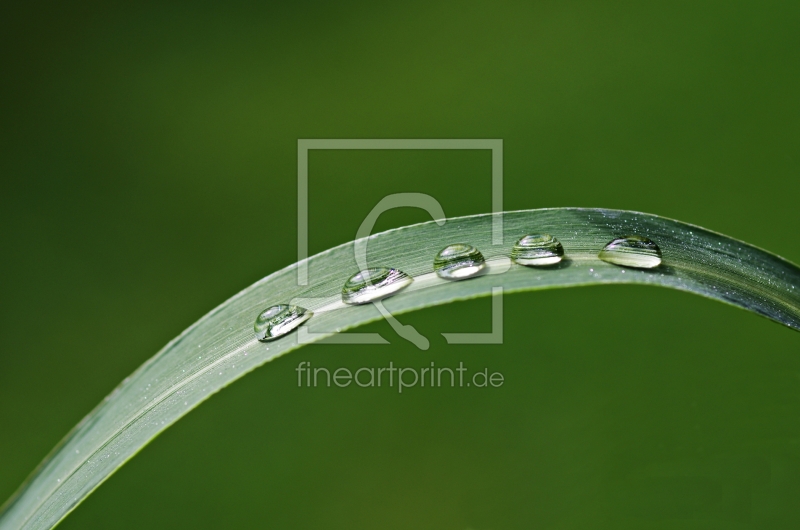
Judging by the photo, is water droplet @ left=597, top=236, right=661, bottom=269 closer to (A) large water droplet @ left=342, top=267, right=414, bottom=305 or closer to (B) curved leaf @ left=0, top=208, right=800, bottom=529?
(B) curved leaf @ left=0, top=208, right=800, bottom=529

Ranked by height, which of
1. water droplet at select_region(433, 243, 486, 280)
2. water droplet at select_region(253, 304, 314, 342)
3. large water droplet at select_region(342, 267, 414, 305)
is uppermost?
water droplet at select_region(433, 243, 486, 280)

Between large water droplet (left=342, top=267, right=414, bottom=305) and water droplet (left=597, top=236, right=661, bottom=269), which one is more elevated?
water droplet (left=597, top=236, right=661, bottom=269)

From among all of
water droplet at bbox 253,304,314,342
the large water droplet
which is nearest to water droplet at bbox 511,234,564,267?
the large water droplet

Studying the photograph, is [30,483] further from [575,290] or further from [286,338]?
[575,290]

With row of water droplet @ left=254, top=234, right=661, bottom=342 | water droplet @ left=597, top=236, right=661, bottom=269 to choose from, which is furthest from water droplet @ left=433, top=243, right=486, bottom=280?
water droplet @ left=597, top=236, right=661, bottom=269

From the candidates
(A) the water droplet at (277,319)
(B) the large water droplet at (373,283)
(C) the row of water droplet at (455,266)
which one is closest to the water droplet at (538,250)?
(C) the row of water droplet at (455,266)

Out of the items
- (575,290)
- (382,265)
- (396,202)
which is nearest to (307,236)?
(396,202)

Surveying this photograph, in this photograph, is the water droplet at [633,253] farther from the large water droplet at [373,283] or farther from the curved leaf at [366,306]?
the large water droplet at [373,283]
